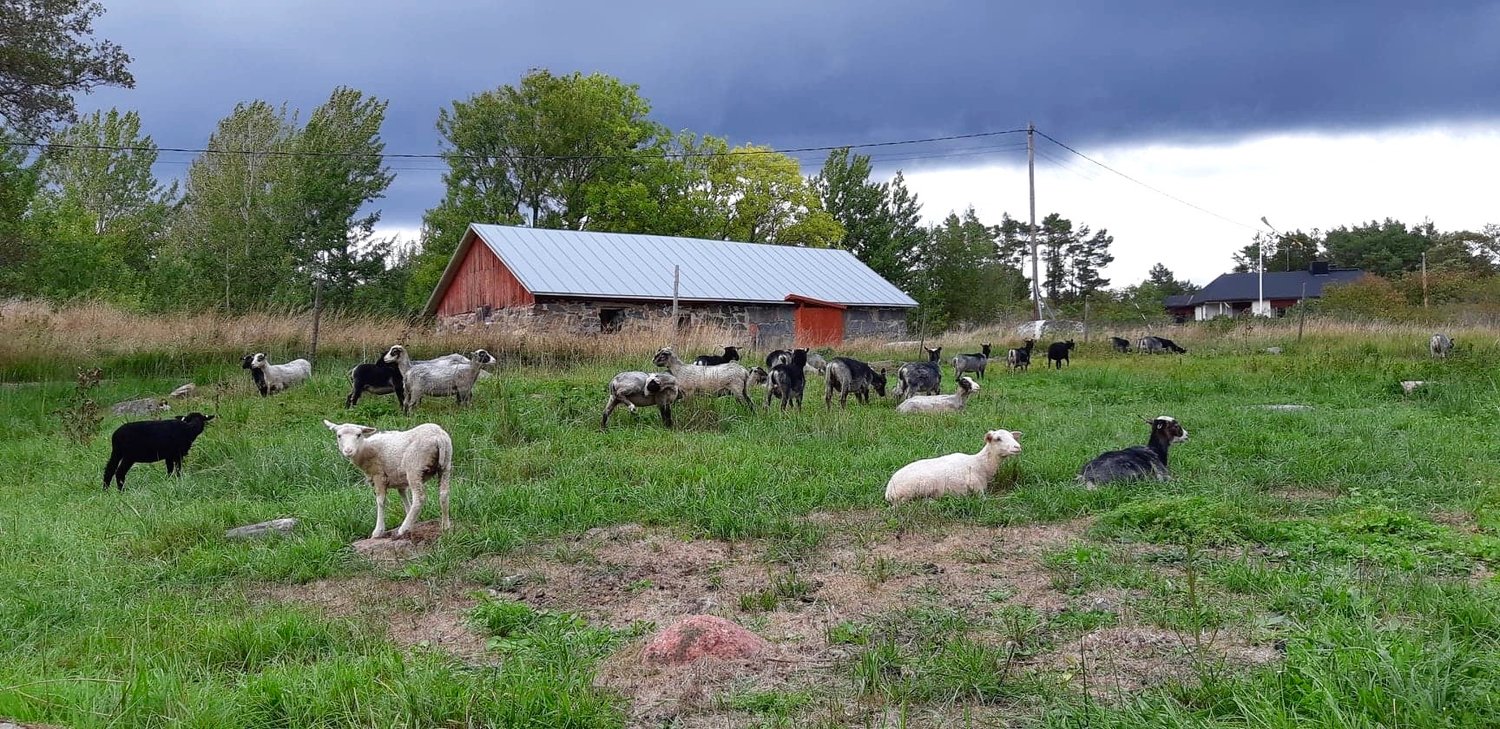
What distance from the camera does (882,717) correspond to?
3.57 meters

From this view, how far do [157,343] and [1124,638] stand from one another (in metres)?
19.4

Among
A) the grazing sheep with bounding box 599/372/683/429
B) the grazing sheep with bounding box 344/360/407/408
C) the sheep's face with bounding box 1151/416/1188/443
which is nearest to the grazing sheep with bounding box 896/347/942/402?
the grazing sheep with bounding box 599/372/683/429

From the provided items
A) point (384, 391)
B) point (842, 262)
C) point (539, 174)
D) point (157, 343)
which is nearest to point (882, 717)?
point (384, 391)

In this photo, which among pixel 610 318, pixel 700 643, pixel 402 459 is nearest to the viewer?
pixel 700 643

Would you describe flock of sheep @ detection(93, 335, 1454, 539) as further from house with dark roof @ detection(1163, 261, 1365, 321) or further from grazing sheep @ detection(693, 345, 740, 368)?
house with dark roof @ detection(1163, 261, 1365, 321)

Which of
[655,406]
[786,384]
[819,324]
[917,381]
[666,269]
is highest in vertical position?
[666,269]

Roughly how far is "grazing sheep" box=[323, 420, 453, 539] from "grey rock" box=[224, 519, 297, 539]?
25.0 inches

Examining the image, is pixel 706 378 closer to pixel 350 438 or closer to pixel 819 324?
pixel 350 438

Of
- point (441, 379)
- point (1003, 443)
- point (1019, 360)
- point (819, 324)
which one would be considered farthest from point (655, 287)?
point (1003, 443)

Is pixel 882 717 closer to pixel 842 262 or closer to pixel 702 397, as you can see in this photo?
pixel 702 397

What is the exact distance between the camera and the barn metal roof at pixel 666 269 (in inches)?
1153

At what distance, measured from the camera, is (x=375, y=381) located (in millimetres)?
14633

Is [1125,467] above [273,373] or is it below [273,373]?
below

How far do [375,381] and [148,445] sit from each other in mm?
5018
